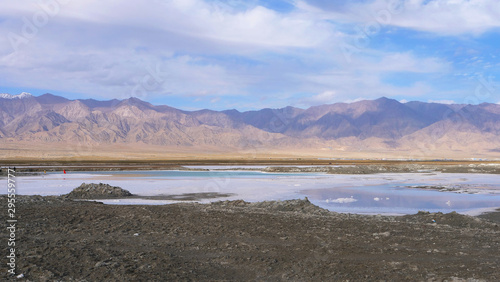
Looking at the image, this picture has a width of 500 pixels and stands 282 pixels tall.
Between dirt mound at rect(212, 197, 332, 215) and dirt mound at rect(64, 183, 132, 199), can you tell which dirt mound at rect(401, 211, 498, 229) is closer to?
dirt mound at rect(212, 197, 332, 215)

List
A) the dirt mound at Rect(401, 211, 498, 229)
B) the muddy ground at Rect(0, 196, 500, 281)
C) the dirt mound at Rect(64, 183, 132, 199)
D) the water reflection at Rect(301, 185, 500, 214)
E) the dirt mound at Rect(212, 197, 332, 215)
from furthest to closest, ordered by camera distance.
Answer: the dirt mound at Rect(64, 183, 132, 199), the water reflection at Rect(301, 185, 500, 214), the dirt mound at Rect(212, 197, 332, 215), the dirt mound at Rect(401, 211, 498, 229), the muddy ground at Rect(0, 196, 500, 281)

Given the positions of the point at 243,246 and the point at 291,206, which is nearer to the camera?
the point at 243,246

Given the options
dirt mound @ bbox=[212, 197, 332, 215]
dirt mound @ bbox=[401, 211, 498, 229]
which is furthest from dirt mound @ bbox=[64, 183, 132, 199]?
dirt mound @ bbox=[401, 211, 498, 229]

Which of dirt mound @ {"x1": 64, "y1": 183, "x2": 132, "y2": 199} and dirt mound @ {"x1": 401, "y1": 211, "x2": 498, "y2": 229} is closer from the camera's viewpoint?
dirt mound @ {"x1": 401, "y1": 211, "x2": 498, "y2": 229}

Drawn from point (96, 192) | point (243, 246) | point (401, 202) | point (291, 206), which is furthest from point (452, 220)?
point (96, 192)

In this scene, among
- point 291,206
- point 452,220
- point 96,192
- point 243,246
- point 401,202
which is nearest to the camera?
point 243,246

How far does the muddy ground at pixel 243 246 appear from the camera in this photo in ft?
25.6

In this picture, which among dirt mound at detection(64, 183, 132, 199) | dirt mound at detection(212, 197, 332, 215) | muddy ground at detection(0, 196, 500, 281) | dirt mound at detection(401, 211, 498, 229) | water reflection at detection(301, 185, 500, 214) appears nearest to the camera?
muddy ground at detection(0, 196, 500, 281)

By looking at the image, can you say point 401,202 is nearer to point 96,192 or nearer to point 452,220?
point 452,220

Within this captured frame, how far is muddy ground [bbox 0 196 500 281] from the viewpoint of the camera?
7.79 metres

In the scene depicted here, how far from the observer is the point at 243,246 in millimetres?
9859

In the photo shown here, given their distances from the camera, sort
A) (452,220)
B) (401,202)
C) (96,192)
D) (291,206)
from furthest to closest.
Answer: (96,192) < (401,202) < (291,206) < (452,220)

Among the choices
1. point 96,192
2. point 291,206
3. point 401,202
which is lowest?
point 96,192

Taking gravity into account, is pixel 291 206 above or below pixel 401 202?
above
